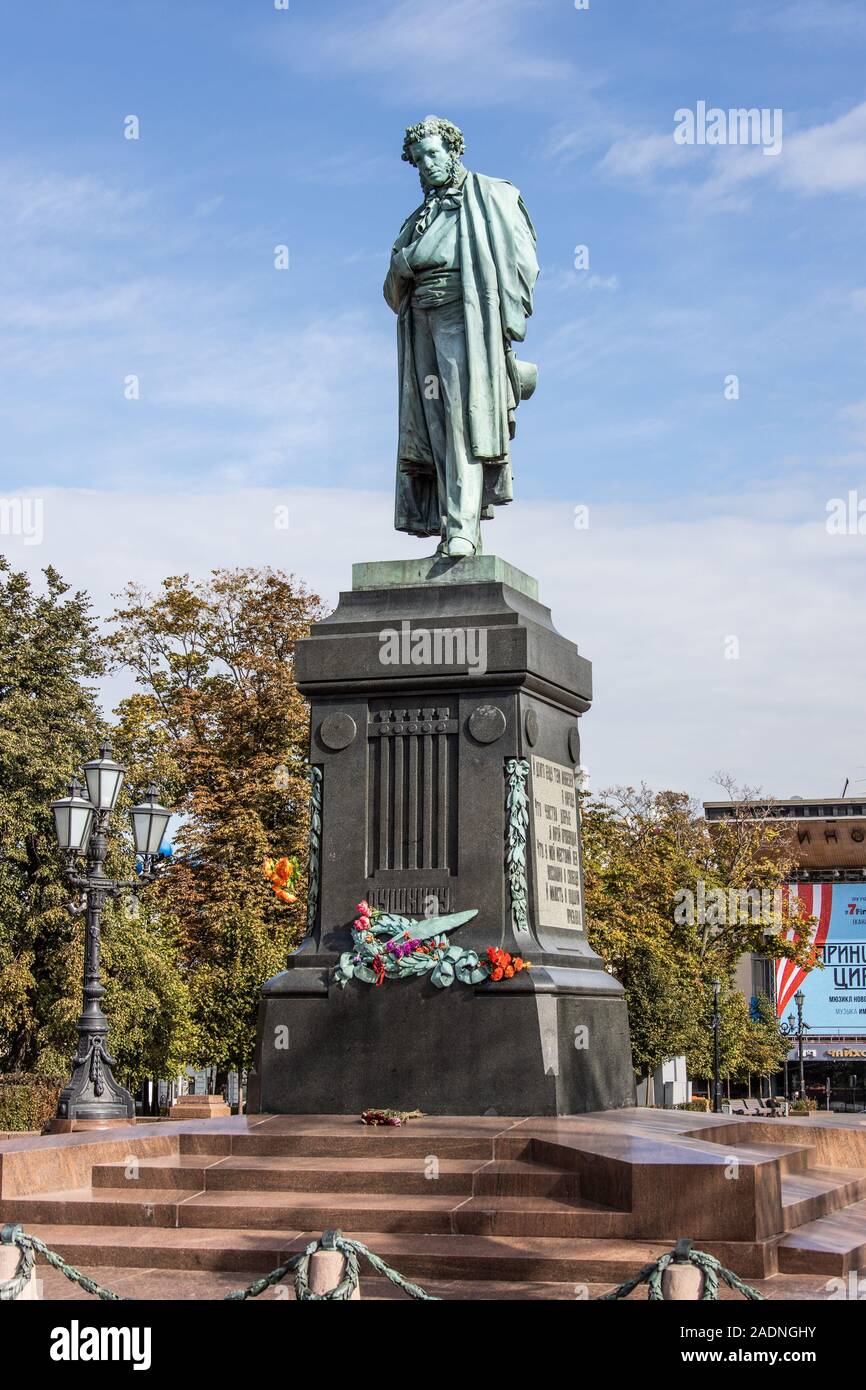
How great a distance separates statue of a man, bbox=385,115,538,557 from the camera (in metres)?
14.0

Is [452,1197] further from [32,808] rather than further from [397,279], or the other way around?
[32,808]

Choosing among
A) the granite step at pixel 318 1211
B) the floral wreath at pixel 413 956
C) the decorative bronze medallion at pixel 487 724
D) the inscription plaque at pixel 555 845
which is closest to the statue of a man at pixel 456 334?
the decorative bronze medallion at pixel 487 724

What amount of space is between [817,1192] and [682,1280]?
4.20 meters

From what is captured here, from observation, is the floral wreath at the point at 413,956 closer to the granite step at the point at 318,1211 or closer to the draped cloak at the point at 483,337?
the granite step at the point at 318,1211

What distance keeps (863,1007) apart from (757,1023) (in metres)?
6.62

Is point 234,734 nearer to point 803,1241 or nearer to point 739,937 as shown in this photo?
point 739,937

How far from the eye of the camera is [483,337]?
1409 cm

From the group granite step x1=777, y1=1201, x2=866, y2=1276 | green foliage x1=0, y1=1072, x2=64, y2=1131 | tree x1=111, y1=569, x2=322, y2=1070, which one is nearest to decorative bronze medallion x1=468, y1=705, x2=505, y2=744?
granite step x1=777, y1=1201, x2=866, y2=1276

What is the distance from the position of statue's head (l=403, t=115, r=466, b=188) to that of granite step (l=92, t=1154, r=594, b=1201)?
26.9 ft

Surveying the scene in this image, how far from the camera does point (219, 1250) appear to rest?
8.96m

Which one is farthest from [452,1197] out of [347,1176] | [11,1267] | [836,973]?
[836,973]

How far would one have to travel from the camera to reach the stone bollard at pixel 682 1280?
6.25 meters

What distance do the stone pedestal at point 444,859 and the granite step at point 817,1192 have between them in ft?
5.99

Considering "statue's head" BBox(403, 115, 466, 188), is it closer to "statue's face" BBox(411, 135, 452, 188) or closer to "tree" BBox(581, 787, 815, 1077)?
"statue's face" BBox(411, 135, 452, 188)
